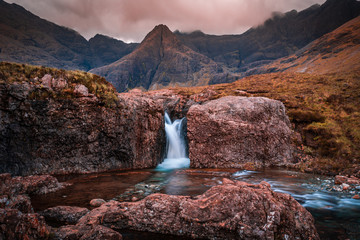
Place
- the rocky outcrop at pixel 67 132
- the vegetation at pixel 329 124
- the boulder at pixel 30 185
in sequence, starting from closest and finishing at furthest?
the boulder at pixel 30 185 → the rocky outcrop at pixel 67 132 → the vegetation at pixel 329 124

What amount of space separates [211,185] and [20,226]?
7655 mm

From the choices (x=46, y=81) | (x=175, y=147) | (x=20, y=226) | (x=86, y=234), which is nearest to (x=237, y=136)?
(x=175, y=147)

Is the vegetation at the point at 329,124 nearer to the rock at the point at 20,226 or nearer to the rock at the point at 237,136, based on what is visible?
the rock at the point at 237,136

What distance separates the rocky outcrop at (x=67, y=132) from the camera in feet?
33.7

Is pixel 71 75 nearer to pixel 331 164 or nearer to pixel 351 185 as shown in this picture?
pixel 351 185

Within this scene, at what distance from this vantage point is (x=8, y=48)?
112 meters

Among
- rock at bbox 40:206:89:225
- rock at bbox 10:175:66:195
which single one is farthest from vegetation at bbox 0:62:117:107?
Answer: rock at bbox 40:206:89:225

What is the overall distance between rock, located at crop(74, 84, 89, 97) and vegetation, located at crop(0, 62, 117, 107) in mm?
186

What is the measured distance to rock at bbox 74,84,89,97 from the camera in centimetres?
1238

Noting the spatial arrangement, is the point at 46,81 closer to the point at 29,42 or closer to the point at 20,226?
the point at 20,226

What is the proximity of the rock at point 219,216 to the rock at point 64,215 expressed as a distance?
2.76 feet

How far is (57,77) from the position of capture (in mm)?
11969

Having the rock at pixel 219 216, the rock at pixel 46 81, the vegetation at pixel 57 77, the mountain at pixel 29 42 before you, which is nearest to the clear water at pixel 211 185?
the rock at pixel 219 216

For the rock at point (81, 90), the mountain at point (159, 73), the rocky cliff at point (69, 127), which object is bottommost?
the rocky cliff at point (69, 127)
